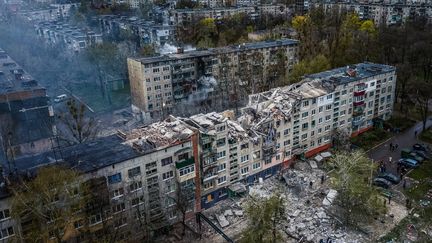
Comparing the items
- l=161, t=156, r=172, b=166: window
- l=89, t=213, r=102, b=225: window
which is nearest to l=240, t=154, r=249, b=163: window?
l=161, t=156, r=172, b=166: window

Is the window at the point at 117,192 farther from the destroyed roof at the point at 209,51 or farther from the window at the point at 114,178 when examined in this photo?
the destroyed roof at the point at 209,51

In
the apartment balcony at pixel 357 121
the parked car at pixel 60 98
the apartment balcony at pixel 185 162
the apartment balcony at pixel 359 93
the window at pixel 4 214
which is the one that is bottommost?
the apartment balcony at pixel 357 121

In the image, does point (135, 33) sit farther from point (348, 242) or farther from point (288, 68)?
point (348, 242)

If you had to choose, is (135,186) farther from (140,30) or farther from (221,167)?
(140,30)

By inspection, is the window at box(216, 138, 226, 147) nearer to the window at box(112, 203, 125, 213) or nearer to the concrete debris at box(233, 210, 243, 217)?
the concrete debris at box(233, 210, 243, 217)

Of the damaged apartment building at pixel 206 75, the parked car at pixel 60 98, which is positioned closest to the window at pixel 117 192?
the damaged apartment building at pixel 206 75

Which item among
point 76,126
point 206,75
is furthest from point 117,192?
point 206,75
